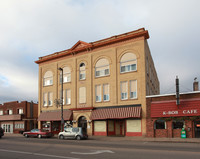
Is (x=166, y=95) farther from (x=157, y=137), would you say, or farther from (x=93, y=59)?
(x=93, y=59)

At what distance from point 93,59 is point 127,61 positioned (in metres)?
5.77

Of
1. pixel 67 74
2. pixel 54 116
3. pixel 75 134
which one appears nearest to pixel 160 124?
pixel 75 134

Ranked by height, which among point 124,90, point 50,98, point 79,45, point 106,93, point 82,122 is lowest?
point 82,122

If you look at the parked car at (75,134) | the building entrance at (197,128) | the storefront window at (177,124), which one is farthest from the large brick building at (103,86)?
the building entrance at (197,128)

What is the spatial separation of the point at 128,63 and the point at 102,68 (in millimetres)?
4270

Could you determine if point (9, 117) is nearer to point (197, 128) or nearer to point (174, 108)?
point (174, 108)

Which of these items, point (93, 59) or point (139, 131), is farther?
point (93, 59)

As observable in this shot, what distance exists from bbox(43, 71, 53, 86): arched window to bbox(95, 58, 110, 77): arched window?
9.52 metres

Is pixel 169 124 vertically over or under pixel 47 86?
under

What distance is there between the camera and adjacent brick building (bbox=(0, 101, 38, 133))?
1789 inches

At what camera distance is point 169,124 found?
26.0m

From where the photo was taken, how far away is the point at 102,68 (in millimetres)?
32219

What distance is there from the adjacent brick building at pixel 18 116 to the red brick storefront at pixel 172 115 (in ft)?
90.6

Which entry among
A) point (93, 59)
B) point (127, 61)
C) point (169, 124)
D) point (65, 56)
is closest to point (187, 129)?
point (169, 124)
